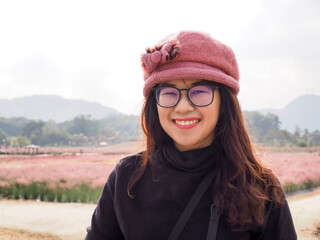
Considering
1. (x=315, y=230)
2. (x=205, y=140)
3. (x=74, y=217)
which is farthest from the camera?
(x=74, y=217)

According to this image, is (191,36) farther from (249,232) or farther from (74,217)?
(74,217)

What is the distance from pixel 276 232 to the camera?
1.38 meters

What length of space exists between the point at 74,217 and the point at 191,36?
21.0 feet

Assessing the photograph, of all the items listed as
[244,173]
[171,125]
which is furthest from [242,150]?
[171,125]

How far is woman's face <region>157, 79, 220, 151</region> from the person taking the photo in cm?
151

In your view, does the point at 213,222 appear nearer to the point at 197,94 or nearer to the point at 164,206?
the point at 164,206

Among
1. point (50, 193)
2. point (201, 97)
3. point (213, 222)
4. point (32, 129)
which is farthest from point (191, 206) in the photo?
point (32, 129)

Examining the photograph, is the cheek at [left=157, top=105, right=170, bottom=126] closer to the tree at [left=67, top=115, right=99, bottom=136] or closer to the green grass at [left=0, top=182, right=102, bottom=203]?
the green grass at [left=0, top=182, right=102, bottom=203]

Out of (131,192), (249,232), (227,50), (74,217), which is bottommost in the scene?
(74,217)

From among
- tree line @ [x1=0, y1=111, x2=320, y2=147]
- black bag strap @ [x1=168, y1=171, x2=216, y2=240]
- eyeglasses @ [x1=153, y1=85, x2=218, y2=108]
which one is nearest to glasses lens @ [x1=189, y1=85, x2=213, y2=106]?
eyeglasses @ [x1=153, y1=85, x2=218, y2=108]

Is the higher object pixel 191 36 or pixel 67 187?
pixel 191 36

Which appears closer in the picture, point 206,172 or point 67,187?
point 206,172

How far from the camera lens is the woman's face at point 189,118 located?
1.51 m

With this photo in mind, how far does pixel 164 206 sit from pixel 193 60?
0.68 metres
